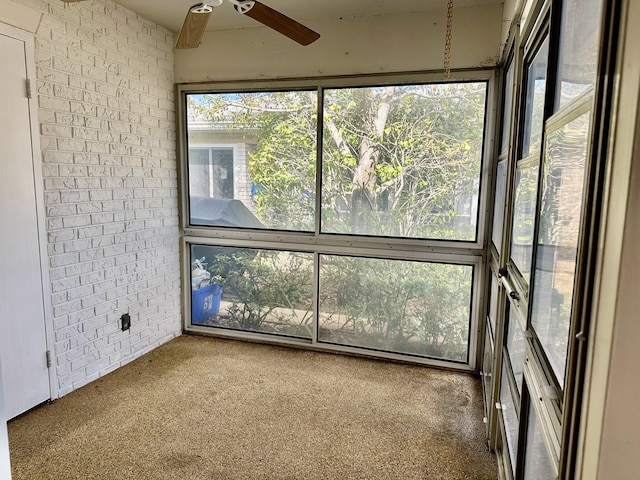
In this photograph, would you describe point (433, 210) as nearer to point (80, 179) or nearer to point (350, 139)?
point (350, 139)

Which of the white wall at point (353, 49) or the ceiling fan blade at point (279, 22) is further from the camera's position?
the white wall at point (353, 49)

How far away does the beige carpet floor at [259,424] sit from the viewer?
6.68ft

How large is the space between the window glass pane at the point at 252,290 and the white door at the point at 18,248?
4.95 feet

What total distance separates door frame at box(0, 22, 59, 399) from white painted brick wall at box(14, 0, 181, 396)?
1.4 inches

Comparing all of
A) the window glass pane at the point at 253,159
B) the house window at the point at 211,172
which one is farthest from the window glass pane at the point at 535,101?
the house window at the point at 211,172

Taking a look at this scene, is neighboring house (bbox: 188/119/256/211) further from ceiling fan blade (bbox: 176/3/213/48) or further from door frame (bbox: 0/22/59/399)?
door frame (bbox: 0/22/59/399)

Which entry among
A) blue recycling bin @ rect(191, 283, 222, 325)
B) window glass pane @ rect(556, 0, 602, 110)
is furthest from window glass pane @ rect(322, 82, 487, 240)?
window glass pane @ rect(556, 0, 602, 110)

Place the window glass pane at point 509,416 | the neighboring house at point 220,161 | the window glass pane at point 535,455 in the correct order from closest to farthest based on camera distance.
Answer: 1. the window glass pane at point 535,455
2. the window glass pane at point 509,416
3. the neighboring house at point 220,161

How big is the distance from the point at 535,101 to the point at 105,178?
280 cm

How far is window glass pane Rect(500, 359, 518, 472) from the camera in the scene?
66.5 inches

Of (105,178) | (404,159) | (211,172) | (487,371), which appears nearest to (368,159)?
(404,159)

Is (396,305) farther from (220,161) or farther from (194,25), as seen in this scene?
(194,25)

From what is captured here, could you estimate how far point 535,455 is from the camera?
126 cm

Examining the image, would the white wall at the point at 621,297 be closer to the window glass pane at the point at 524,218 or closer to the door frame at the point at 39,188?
the window glass pane at the point at 524,218
